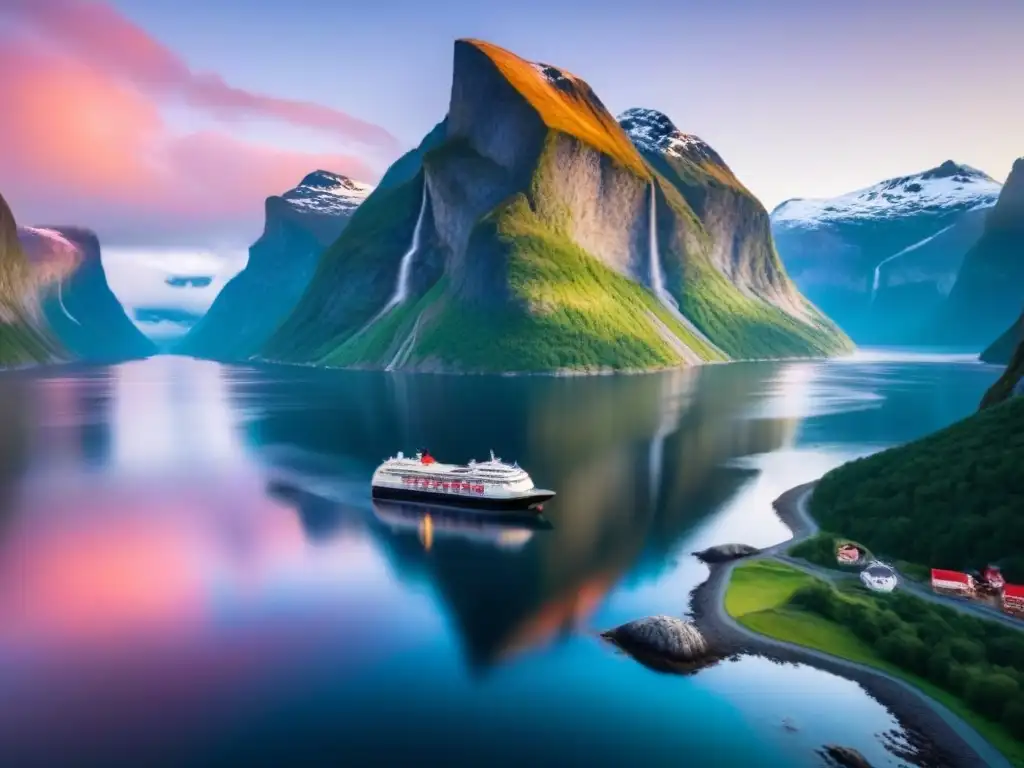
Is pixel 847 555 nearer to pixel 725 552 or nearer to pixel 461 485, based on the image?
pixel 725 552

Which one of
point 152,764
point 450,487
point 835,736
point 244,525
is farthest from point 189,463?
point 835,736

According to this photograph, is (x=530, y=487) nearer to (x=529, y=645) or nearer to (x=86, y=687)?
(x=529, y=645)

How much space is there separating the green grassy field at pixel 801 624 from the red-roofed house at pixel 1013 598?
7.62m

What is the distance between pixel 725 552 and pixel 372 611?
95.2 ft

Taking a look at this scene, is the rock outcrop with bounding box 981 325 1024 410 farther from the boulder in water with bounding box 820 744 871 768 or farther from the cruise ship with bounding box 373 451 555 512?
the boulder in water with bounding box 820 744 871 768

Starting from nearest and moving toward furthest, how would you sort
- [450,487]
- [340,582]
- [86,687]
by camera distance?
[86,687], [340,582], [450,487]

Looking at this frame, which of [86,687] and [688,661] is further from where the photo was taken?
[688,661]

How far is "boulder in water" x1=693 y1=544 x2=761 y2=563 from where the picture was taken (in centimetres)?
6172

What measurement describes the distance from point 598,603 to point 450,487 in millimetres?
30222

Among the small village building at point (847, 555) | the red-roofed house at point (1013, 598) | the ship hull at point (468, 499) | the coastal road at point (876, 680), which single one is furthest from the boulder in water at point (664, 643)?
the ship hull at point (468, 499)

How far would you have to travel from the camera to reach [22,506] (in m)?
80.8

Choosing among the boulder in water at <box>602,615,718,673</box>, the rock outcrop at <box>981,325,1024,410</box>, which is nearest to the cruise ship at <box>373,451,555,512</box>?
the boulder in water at <box>602,615,718,673</box>

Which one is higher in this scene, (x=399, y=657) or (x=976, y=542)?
(x=976, y=542)

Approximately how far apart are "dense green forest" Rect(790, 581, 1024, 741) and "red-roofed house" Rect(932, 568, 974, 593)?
9.77ft
